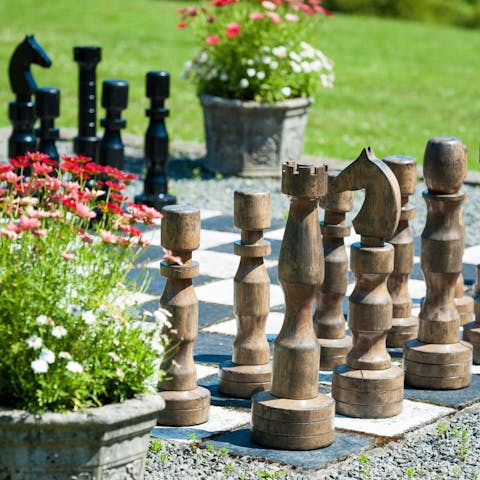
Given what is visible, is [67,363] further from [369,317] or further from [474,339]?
[474,339]

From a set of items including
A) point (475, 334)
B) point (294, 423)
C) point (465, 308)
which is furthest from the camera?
point (465, 308)

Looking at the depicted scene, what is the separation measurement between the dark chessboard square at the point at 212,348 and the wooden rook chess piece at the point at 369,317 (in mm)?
777

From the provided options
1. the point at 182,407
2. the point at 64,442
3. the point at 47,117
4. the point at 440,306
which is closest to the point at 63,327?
the point at 64,442

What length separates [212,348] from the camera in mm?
5461

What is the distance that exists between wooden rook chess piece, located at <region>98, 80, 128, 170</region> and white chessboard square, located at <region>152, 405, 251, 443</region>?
3673 mm

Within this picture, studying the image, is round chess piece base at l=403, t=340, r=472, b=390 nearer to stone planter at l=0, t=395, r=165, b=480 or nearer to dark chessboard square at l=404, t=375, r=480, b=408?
dark chessboard square at l=404, t=375, r=480, b=408

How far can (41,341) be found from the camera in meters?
3.49

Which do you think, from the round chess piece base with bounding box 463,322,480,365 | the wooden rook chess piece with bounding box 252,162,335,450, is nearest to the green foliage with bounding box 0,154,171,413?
the wooden rook chess piece with bounding box 252,162,335,450

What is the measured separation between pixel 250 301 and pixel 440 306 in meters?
0.82

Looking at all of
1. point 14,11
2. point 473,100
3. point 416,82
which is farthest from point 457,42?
point 14,11

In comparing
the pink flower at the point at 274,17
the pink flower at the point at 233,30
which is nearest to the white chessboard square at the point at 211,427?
the pink flower at the point at 233,30

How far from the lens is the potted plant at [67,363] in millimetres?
3455

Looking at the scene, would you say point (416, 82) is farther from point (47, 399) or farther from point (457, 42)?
point (47, 399)

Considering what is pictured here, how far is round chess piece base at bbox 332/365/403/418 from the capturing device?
4574 millimetres
